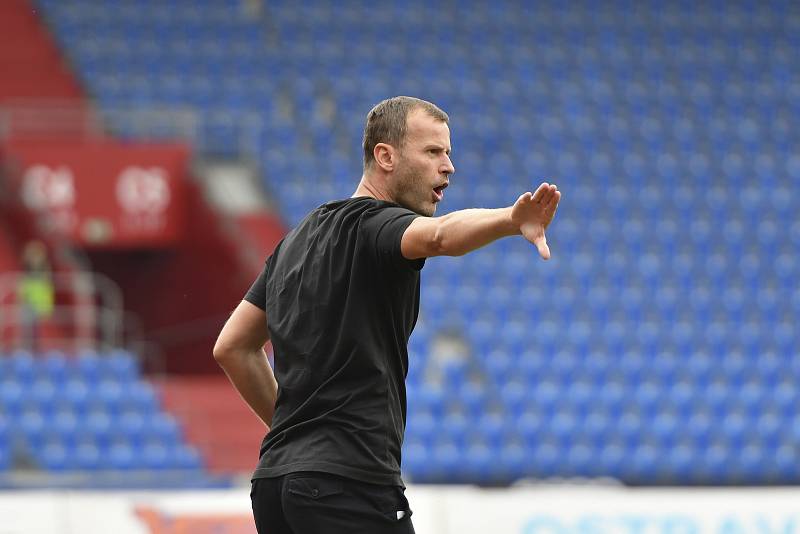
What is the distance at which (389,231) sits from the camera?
292 cm

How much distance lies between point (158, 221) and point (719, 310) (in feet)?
20.8

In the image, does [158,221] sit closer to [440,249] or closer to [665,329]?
[665,329]

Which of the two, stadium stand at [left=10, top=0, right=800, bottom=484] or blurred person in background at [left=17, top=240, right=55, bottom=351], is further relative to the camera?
blurred person in background at [left=17, top=240, right=55, bottom=351]

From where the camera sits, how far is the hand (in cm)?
275

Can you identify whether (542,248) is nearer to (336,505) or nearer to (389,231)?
(389,231)

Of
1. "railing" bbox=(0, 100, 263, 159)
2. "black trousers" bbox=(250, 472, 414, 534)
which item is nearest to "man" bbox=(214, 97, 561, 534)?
"black trousers" bbox=(250, 472, 414, 534)

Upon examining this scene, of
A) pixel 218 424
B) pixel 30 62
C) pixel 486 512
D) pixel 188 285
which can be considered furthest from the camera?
pixel 30 62

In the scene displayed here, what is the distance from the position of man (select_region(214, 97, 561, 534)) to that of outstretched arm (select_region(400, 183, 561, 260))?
10 mm

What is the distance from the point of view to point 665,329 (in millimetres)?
14148

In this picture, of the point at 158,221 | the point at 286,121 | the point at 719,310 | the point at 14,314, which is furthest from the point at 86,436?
the point at 719,310

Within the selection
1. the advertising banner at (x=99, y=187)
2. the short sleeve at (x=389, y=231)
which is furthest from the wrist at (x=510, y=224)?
the advertising banner at (x=99, y=187)

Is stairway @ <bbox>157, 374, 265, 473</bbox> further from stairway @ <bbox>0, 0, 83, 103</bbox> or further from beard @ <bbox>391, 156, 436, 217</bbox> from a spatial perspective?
beard @ <bbox>391, 156, 436, 217</bbox>

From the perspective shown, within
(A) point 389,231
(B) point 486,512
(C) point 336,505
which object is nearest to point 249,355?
(C) point 336,505

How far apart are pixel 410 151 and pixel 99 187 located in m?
11.7
